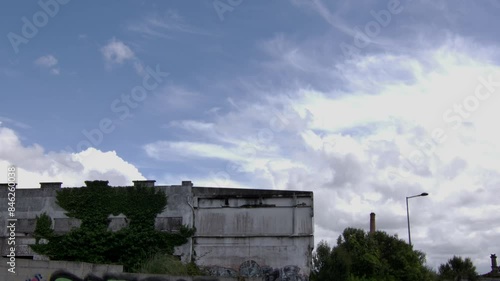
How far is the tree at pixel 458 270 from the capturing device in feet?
197

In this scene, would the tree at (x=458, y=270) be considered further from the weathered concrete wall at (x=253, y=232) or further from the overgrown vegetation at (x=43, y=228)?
the overgrown vegetation at (x=43, y=228)

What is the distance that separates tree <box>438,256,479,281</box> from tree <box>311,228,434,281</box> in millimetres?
19334

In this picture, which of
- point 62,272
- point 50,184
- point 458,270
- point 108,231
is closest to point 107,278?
point 62,272

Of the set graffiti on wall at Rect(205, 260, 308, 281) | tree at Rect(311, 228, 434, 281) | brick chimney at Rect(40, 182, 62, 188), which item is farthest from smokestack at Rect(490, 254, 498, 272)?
brick chimney at Rect(40, 182, 62, 188)

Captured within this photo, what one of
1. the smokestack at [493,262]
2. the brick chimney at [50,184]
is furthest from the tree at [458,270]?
the brick chimney at [50,184]

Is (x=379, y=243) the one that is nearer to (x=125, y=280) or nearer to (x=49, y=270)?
(x=125, y=280)

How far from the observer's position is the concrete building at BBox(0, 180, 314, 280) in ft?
108

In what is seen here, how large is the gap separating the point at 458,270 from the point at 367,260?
30808 millimetres

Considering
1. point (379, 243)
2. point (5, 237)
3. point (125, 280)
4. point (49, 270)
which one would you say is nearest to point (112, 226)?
point (5, 237)

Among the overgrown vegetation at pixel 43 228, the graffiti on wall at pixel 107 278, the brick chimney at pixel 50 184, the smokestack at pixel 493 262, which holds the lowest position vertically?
the graffiti on wall at pixel 107 278

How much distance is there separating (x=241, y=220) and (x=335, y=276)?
6.84 m

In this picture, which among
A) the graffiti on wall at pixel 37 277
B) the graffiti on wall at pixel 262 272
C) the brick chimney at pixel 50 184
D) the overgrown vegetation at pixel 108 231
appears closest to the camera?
→ the graffiti on wall at pixel 37 277

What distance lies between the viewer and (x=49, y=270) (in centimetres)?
1795

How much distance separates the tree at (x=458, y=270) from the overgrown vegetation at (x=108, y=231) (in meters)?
37.8
